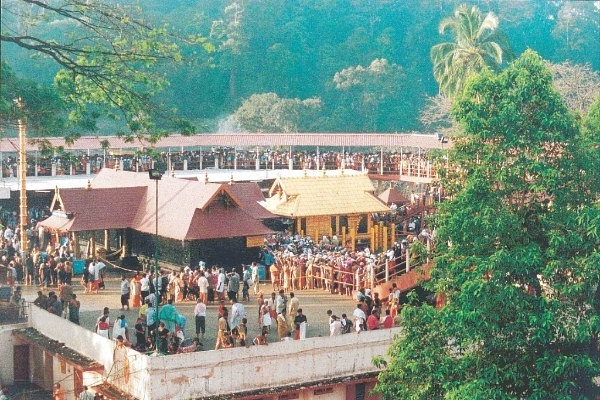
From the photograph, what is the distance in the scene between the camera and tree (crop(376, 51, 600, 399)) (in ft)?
53.2

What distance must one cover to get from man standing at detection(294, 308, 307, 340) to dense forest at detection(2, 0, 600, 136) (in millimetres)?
45873

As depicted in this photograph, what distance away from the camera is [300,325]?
851 inches

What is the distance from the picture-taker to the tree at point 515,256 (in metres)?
16.2

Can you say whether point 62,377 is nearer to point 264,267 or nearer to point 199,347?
point 199,347

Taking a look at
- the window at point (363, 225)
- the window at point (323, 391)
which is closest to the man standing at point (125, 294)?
the window at point (323, 391)

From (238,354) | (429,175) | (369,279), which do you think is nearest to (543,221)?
(238,354)

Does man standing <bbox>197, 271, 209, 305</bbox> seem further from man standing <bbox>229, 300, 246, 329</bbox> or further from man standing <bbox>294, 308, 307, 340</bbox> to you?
man standing <bbox>294, 308, 307, 340</bbox>

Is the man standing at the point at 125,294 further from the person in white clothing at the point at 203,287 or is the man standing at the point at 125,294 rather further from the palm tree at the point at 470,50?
the palm tree at the point at 470,50

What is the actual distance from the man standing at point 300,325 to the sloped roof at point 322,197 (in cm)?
1189

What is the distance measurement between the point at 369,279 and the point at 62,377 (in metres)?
7.86

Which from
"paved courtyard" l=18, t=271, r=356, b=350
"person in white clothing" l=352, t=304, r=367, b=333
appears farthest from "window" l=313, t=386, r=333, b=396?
"paved courtyard" l=18, t=271, r=356, b=350

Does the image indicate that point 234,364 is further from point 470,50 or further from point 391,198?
point 470,50

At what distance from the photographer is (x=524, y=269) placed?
16.3m

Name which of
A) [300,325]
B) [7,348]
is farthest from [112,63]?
[7,348]
